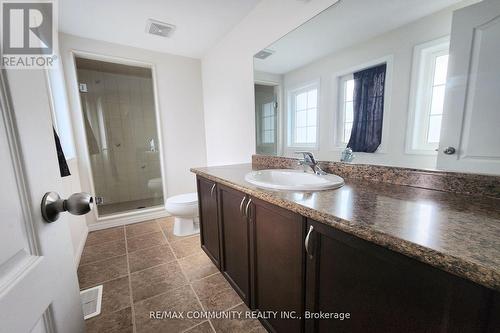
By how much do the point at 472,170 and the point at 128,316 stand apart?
76.9 inches

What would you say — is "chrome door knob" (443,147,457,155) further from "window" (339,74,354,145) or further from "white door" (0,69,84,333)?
"white door" (0,69,84,333)

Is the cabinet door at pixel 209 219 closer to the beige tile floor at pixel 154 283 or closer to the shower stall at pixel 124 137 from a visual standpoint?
the beige tile floor at pixel 154 283

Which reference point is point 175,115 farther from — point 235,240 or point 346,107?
point 346,107

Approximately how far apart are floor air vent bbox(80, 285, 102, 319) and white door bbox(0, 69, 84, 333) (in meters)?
1.04

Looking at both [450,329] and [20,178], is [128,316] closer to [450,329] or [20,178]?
[20,178]

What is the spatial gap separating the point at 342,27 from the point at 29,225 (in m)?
1.59

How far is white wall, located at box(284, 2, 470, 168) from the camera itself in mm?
887

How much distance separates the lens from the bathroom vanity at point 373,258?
416 mm

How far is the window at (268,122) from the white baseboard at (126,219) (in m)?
1.96

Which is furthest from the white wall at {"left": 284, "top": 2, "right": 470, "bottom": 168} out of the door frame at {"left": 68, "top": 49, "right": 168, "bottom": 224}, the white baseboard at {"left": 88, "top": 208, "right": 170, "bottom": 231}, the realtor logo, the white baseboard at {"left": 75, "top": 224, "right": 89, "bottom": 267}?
the white baseboard at {"left": 88, "top": 208, "right": 170, "bottom": 231}

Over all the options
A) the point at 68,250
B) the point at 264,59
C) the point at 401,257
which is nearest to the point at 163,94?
the point at 264,59

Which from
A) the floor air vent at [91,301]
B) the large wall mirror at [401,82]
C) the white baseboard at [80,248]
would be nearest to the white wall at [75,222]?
the white baseboard at [80,248]

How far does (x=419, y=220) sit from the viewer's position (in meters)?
0.56

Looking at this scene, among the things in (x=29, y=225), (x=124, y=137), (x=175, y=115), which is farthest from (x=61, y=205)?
(x=124, y=137)
